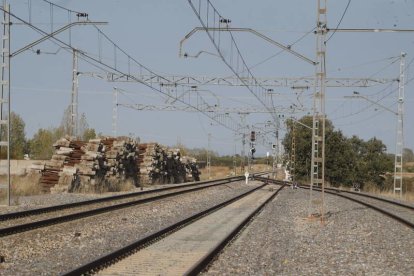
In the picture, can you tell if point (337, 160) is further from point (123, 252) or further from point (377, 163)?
point (123, 252)

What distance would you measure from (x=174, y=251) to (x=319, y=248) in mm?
3337

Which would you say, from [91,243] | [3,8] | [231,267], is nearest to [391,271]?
[231,267]

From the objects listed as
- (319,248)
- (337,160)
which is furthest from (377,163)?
(319,248)

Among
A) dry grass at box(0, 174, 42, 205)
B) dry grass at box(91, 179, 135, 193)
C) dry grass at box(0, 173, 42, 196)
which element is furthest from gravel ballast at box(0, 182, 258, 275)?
dry grass at box(91, 179, 135, 193)

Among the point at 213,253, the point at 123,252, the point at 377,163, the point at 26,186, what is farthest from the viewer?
the point at 377,163

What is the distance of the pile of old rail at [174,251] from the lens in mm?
9961

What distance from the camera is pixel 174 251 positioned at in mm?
12250

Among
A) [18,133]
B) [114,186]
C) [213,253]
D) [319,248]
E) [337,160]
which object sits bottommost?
[114,186]

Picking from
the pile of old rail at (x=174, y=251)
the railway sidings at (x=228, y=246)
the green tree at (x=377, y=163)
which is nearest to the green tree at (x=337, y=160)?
the green tree at (x=377, y=163)

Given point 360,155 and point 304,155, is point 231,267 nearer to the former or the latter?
point 304,155

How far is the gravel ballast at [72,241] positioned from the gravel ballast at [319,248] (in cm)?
262

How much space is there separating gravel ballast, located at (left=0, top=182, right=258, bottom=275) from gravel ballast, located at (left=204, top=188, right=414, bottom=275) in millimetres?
2620

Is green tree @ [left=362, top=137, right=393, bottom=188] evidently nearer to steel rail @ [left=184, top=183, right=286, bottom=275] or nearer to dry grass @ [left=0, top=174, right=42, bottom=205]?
dry grass @ [left=0, top=174, right=42, bottom=205]

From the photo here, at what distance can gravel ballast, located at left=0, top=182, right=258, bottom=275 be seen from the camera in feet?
34.1
